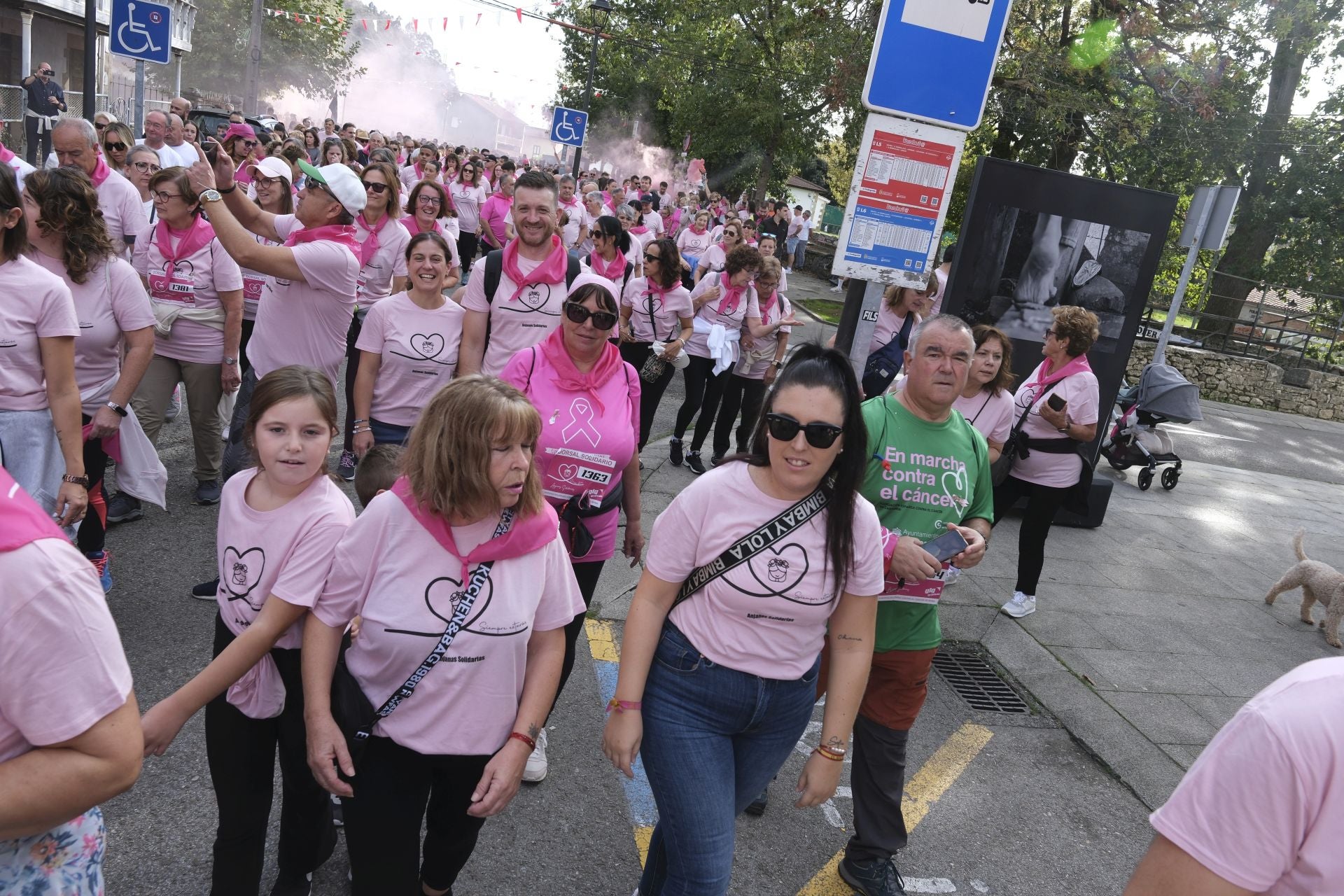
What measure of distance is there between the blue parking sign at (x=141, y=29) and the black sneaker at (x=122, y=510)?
5.67 meters

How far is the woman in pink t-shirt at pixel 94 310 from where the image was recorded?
401 cm

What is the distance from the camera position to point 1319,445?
53.8 ft

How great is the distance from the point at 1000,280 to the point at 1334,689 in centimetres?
721

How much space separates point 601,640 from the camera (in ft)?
16.7

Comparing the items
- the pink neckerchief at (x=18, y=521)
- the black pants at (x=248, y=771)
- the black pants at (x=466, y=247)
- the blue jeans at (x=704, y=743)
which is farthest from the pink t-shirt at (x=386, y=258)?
the black pants at (x=466, y=247)

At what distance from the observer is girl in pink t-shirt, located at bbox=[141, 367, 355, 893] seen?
2.54 metres

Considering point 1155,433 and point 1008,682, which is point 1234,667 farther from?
point 1155,433

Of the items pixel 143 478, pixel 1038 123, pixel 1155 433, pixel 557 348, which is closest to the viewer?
pixel 557 348

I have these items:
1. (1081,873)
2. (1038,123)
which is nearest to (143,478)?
(1081,873)

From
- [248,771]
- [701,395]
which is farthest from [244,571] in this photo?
[701,395]

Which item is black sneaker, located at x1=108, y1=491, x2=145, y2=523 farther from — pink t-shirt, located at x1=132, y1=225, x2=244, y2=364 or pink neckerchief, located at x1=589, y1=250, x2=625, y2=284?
pink neckerchief, located at x1=589, y1=250, x2=625, y2=284

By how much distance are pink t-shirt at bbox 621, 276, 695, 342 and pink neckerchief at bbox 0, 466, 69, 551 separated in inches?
260

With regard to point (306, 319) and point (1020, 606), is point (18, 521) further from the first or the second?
point (1020, 606)

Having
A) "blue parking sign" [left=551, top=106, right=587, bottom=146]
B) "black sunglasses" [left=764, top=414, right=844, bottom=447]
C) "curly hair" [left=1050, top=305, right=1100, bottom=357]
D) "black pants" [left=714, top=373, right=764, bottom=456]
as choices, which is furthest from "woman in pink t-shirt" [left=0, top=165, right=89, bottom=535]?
"blue parking sign" [left=551, top=106, right=587, bottom=146]
